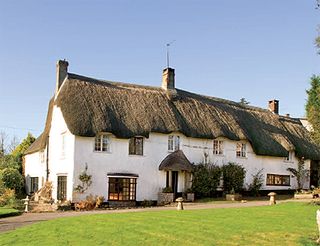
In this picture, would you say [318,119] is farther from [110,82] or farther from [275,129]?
[110,82]

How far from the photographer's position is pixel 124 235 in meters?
14.2

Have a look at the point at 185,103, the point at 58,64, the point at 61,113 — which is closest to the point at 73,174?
the point at 61,113

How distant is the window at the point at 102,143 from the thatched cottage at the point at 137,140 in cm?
7

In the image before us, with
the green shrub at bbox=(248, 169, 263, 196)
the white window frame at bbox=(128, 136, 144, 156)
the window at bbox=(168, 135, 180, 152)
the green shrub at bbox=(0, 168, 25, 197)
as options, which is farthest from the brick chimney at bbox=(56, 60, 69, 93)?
the green shrub at bbox=(248, 169, 263, 196)

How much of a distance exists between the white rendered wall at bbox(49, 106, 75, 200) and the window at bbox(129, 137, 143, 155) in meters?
4.30

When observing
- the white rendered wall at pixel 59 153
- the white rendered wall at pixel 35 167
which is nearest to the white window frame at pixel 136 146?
the white rendered wall at pixel 59 153

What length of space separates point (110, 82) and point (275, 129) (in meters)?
16.9

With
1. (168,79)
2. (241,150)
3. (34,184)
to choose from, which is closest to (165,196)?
(241,150)

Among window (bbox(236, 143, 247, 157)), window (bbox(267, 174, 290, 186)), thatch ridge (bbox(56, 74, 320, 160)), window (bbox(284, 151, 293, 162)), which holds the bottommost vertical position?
window (bbox(267, 174, 290, 186))

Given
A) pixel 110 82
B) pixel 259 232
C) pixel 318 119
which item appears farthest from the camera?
pixel 318 119

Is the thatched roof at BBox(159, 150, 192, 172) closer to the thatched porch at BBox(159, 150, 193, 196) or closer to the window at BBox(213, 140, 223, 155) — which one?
the thatched porch at BBox(159, 150, 193, 196)

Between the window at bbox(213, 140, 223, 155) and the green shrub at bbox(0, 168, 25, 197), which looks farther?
the green shrub at bbox(0, 168, 25, 197)

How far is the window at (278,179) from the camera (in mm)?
38856

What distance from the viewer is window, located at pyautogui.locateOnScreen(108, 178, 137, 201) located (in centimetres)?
3005
